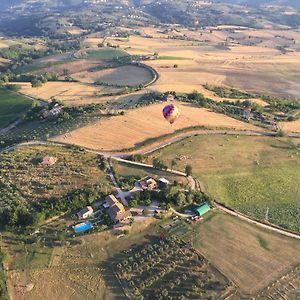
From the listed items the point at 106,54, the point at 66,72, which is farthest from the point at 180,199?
the point at 106,54

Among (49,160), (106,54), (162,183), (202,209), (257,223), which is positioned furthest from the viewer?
(106,54)

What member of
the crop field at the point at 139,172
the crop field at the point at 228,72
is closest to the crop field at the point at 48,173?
the crop field at the point at 139,172

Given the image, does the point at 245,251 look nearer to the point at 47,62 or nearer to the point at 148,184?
the point at 148,184

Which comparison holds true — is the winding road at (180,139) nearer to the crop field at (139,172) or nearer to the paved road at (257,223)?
the paved road at (257,223)

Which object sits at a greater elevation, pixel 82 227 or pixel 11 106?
pixel 82 227

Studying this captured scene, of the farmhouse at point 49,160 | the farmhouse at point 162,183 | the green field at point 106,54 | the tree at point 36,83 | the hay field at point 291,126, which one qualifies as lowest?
the tree at point 36,83

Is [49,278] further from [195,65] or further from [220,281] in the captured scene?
[195,65]

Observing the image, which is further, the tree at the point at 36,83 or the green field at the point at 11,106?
the tree at the point at 36,83

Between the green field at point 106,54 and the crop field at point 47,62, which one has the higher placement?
the green field at point 106,54

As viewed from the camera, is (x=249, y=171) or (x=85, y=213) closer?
(x=85, y=213)
